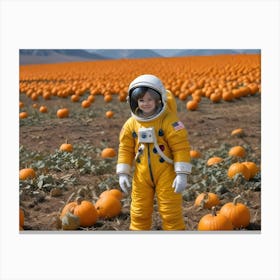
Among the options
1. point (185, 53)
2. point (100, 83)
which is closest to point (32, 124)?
point (100, 83)

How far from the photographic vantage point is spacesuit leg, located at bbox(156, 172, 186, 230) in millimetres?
4641

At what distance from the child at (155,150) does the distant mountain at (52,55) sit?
2.25m

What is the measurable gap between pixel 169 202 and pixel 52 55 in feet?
12.1

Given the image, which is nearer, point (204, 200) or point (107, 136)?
point (204, 200)

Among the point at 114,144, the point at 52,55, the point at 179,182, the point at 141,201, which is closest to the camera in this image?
the point at 179,182

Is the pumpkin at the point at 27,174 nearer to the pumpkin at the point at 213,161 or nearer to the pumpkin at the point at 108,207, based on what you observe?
the pumpkin at the point at 108,207

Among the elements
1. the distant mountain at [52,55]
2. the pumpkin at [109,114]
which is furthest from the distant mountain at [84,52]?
the pumpkin at [109,114]

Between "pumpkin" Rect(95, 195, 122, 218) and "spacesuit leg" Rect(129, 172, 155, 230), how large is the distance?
0.83m

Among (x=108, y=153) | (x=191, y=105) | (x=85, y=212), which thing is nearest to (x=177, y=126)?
(x=85, y=212)

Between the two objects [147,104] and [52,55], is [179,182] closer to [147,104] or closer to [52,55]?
[147,104]

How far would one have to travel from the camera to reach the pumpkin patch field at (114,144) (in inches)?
223

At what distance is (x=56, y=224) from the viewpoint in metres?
5.43

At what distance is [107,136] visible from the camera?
9.91 m

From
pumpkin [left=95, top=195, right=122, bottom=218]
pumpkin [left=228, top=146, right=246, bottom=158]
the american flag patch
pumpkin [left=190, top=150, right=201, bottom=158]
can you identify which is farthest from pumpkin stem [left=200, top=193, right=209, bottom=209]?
pumpkin [left=190, top=150, right=201, bottom=158]
